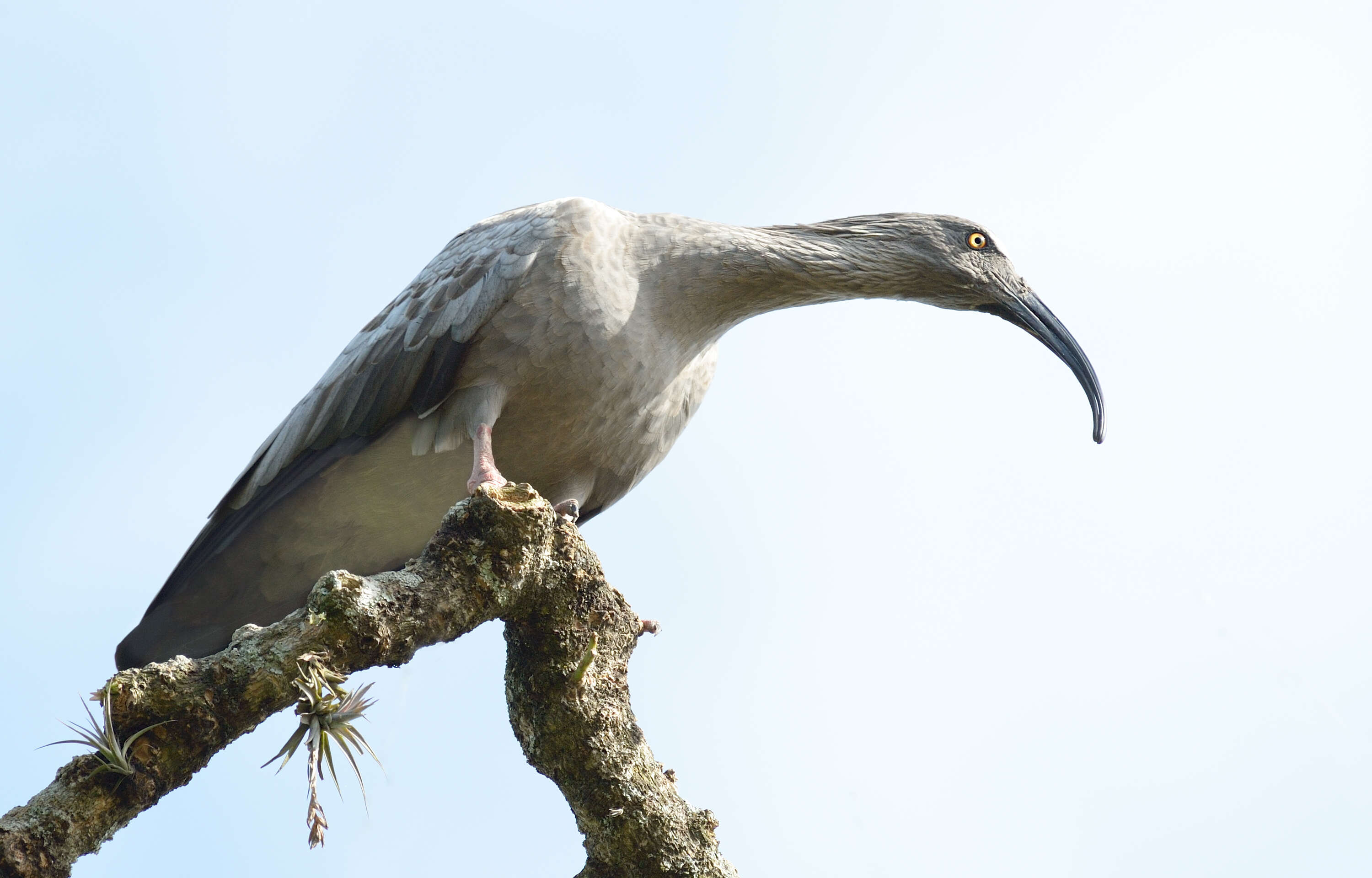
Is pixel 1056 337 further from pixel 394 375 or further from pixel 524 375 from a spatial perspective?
pixel 394 375

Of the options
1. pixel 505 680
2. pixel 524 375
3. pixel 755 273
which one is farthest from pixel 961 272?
pixel 505 680

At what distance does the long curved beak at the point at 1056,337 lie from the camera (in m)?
6.68

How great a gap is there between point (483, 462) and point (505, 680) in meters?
1.19

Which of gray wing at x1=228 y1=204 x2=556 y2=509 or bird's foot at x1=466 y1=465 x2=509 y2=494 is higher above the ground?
gray wing at x1=228 y1=204 x2=556 y2=509

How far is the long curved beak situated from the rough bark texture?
3264 mm

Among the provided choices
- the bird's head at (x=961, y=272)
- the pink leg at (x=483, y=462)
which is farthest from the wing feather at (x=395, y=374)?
the bird's head at (x=961, y=272)

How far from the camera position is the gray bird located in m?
5.84

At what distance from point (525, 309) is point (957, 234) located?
2544 mm

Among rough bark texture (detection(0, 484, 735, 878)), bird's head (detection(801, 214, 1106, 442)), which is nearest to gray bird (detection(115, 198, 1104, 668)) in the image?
bird's head (detection(801, 214, 1106, 442))

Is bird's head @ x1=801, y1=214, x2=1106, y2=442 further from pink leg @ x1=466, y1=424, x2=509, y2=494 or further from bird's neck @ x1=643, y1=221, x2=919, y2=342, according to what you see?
pink leg @ x1=466, y1=424, x2=509, y2=494

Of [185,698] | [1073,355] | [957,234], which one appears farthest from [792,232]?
[185,698]

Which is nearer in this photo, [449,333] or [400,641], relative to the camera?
[400,641]

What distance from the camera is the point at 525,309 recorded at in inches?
229

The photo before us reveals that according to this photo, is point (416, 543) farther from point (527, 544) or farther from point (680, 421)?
point (527, 544)
